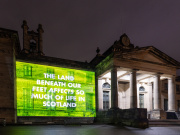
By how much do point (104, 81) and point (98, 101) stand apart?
4.31 m

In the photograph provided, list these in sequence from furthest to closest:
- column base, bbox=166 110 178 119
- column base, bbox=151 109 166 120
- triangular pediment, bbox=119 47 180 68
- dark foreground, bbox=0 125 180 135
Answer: column base, bbox=166 110 178 119 → triangular pediment, bbox=119 47 180 68 → column base, bbox=151 109 166 120 → dark foreground, bbox=0 125 180 135

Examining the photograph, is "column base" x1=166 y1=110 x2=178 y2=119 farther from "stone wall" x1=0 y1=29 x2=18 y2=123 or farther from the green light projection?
"stone wall" x1=0 y1=29 x2=18 y2=123

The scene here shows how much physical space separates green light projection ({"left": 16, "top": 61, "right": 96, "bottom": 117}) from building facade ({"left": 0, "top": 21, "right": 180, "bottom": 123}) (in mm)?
903

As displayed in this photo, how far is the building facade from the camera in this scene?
20.4m

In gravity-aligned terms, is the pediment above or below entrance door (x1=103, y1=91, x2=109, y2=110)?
above

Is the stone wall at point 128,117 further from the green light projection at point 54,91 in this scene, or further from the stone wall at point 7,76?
the stone wall at point 7,76

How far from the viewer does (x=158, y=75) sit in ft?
87.9

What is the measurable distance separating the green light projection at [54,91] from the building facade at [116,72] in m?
0.90

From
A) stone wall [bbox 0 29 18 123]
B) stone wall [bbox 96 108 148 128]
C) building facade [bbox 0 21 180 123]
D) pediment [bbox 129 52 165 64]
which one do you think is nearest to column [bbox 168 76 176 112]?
building facade [bbox 0 21 180 123]

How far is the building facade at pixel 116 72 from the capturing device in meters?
20.4

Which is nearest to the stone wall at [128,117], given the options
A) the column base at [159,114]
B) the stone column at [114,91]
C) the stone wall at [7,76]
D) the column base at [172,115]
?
the stone column at [114,91]

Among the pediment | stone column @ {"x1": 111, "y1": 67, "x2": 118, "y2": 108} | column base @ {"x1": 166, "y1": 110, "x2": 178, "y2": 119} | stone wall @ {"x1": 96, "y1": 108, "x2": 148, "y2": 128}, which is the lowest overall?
column base @ {"x1": 166, "y1": 110, "x2": 178, "y2": 119}

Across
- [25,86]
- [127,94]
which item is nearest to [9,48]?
[25,86]

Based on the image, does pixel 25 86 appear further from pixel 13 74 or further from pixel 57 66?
pixel 57 66
